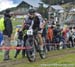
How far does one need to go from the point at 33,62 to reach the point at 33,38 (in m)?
0.90

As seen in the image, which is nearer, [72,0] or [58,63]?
[58,63]

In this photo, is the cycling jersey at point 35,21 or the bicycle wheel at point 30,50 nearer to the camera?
the bicycle wheel at point 30,50

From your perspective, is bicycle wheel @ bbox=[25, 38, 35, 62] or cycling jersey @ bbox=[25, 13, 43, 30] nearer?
bicycle wheel @ bbox=[25, 38, 35, 62]

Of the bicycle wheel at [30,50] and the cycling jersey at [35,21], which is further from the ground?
the cycling jersey at [35,21]

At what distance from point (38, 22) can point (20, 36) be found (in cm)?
288

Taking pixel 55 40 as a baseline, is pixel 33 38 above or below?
above

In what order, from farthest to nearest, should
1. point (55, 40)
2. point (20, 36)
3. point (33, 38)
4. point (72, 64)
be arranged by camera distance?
point (55, 40) < point (20, 36) < point (33, 38) < point (72, 64)

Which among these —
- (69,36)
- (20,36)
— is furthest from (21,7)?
(20,36)

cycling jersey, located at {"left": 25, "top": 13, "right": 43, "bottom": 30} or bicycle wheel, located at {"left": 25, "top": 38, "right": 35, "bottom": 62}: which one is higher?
cycling jersey, located at {"left": 25, "top": 13, "right": 43, "bottom": 30}

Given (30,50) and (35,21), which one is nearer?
(30,50)

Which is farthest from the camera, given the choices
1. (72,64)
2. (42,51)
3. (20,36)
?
(20,36)

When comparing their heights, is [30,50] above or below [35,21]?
below

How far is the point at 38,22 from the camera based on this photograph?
1638cm

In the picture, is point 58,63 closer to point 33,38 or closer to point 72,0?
point 33,38
